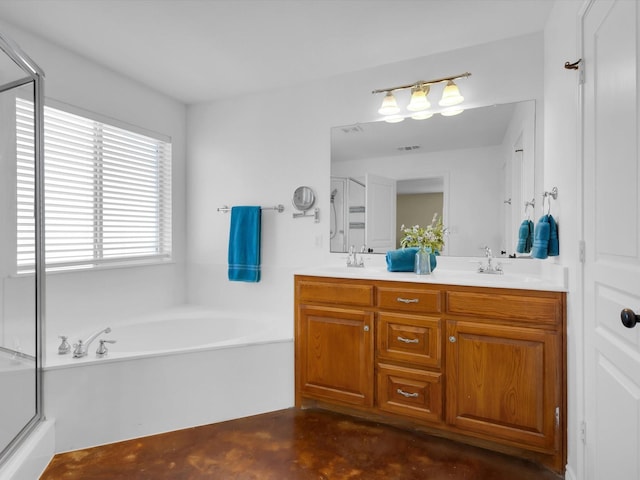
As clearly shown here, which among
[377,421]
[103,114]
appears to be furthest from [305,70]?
[377,421]

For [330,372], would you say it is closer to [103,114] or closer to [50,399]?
[50,399]

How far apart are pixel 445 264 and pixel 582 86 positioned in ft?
4.46

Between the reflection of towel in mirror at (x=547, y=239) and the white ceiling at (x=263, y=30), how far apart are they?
3.94 ft

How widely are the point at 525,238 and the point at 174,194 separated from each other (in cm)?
287

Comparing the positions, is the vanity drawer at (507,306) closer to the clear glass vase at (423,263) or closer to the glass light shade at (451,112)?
the clear glass vase at (423,263)

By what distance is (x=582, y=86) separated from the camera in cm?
155

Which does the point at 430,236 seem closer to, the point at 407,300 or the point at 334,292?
the point at 407,300

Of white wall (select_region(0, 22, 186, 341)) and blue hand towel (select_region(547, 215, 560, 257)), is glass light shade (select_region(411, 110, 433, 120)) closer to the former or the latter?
blue hand towel (select_region(547, 215, 560, 257))

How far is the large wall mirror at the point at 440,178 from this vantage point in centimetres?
243

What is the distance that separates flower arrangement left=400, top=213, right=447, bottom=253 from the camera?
2609 mm

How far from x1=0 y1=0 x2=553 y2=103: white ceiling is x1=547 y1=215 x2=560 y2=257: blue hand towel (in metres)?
1.20

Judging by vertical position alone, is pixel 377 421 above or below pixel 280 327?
below

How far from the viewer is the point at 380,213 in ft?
9.25

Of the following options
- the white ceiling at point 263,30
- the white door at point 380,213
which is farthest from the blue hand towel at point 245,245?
the white ceiling at point 263,30
